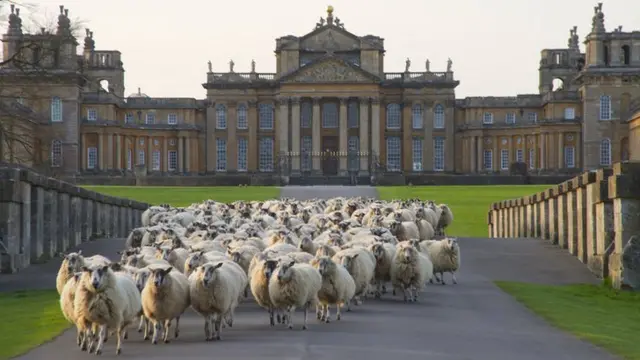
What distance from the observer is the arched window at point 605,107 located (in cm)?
13312

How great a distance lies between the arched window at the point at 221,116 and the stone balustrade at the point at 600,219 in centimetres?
9743

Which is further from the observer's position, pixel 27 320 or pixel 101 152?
pixel 101 152

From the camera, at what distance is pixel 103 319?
70.2 ft

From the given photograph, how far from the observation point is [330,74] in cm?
14100

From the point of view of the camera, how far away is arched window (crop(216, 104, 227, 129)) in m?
146

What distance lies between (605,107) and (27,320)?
371 feet

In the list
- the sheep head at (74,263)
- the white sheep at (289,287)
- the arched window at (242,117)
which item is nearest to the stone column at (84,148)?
the arched window at (242,117)

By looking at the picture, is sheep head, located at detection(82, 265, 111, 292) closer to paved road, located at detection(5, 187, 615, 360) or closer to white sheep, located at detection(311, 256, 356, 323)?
paved road, located at detection(5, 187, 615, 360)

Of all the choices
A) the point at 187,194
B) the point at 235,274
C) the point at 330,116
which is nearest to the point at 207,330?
the point at 235,274

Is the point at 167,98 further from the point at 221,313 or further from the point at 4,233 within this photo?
the point at 221,313

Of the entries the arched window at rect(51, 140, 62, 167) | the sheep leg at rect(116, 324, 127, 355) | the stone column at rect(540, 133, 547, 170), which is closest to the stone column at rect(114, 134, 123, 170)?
the arched window at rect(51, 140, 62, 167)

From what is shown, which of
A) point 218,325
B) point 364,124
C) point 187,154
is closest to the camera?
point 218,325

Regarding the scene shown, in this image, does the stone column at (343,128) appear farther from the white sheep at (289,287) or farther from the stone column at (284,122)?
the white sheep at (289,287)

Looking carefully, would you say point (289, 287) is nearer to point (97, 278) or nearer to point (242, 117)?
point (97, 278)
